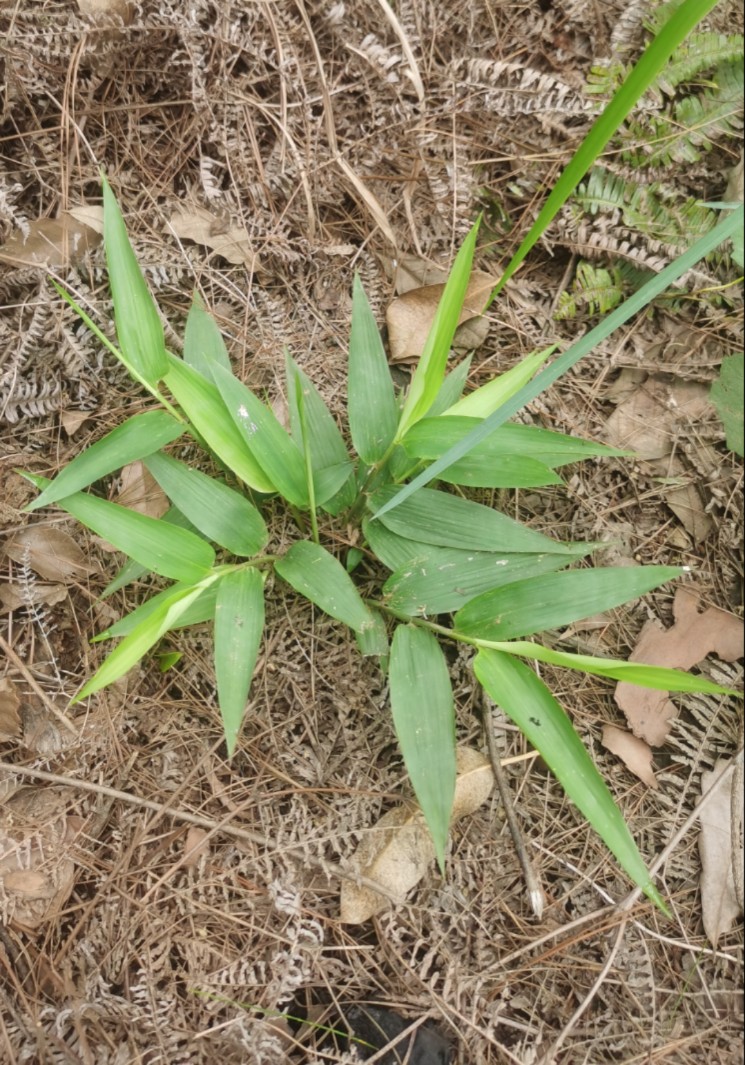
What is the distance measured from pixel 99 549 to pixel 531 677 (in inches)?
28.9

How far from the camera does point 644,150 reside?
138 centimetres

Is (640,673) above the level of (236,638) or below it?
above

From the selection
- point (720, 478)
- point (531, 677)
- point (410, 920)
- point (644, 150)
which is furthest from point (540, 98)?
point (410, 920)

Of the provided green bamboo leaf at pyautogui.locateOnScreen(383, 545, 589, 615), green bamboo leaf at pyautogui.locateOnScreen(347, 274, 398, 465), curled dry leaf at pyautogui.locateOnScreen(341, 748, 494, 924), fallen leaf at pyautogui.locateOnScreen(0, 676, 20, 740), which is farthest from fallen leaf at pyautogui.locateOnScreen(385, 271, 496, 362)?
fallen leaf at pyautogui.locateOnScreen(0, 676, 20, 740)

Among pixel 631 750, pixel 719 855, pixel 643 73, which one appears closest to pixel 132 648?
pixel 643 73

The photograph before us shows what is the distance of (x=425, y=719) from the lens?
108cm

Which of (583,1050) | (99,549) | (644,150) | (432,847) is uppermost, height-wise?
(644,150)

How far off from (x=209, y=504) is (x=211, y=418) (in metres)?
0.13

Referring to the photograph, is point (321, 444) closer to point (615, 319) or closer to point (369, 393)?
point (369, 393)

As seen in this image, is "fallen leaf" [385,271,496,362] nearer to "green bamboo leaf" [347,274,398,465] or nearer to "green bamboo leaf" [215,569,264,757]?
"green bamboo leaf" [347,274,398,465]

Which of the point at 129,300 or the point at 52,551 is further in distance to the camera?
the point at 52,551

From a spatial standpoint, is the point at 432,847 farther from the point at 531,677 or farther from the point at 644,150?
the point at 644,150

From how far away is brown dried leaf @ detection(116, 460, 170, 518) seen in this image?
49.2 inches

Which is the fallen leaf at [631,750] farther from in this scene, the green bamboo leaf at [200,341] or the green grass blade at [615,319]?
the green bamboo leaf at [200,341]
